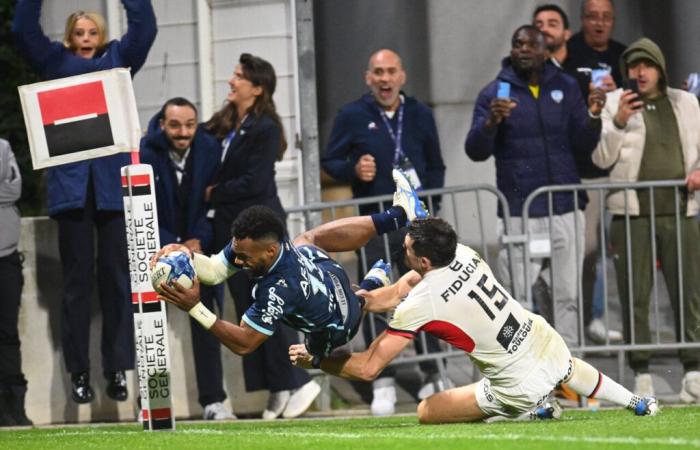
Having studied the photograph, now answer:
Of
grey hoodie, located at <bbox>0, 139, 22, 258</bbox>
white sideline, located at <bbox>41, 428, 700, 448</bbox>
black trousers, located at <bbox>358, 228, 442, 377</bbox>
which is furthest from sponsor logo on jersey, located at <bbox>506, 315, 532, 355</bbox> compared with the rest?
grey hoodie, located at <bbox>0, 139, 22, 258</bbox>

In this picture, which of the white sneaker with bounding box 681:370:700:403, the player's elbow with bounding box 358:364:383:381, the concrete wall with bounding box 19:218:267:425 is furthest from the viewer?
the concrete wall with bounding box 19:218:267:425

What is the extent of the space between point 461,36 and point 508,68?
1.48 meters

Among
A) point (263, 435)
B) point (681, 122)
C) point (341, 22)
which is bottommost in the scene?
point (263, 435)

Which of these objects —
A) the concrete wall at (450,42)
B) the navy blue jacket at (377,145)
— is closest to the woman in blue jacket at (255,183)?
the navy blue jacket at (377,145)

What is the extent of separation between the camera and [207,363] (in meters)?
12.8

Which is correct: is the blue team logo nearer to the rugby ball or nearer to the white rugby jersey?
the white rugby jersey

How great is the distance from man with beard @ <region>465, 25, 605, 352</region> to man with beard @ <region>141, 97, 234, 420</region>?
7.37 feet

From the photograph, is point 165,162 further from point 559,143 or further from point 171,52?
point 559,143

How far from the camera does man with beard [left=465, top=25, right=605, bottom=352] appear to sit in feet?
41.9

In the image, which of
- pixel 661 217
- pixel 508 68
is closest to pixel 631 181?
pixel 661 217

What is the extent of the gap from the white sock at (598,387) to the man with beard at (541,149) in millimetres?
2354

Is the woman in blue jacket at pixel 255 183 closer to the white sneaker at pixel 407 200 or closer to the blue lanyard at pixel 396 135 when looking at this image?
the blue lanyard at pixel 396 135

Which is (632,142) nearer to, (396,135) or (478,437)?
(396,135)

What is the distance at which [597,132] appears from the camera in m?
12.7
